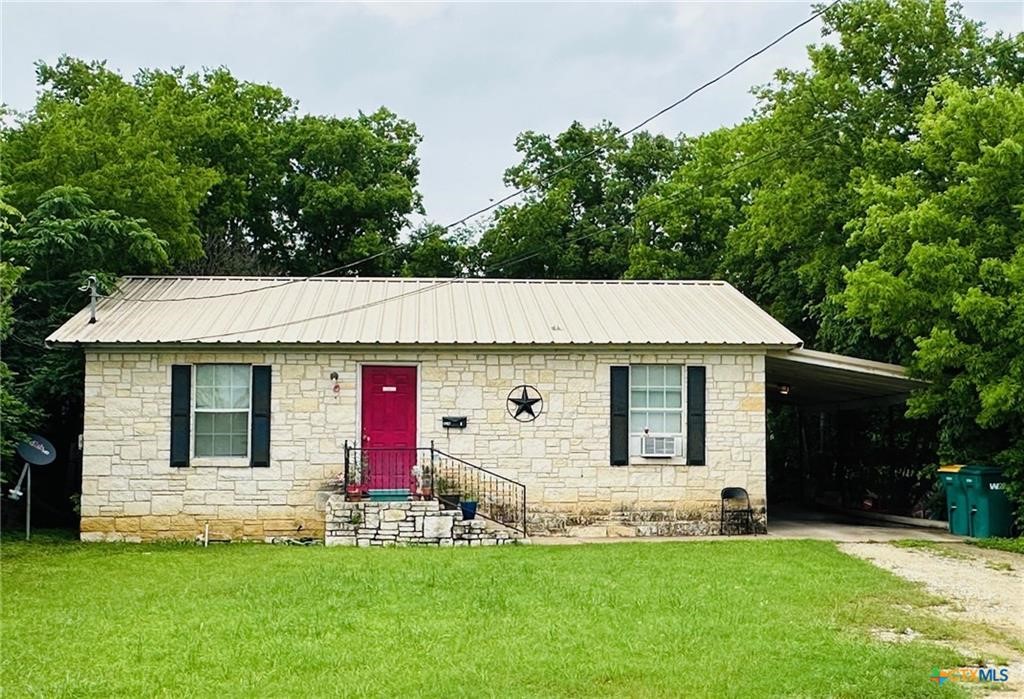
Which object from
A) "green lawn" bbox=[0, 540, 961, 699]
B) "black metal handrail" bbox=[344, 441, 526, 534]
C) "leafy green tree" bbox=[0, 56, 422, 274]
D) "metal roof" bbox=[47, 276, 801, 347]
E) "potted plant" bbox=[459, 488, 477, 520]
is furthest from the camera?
"leafy green tree" bbox=[0, 56, 422, 274]

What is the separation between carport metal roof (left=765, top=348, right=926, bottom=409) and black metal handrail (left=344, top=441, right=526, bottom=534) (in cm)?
450

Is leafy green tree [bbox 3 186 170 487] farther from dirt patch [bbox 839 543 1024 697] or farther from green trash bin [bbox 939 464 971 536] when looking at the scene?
green trash bin [bbox 939 464 971 536]

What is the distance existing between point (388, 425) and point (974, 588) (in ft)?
26.8

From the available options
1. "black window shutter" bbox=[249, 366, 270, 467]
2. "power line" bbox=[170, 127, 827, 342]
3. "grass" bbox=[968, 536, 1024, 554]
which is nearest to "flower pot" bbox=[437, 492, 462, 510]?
"black window shutter" bbox=[249, 366, 270, 467]

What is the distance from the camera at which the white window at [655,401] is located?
16.3 metres

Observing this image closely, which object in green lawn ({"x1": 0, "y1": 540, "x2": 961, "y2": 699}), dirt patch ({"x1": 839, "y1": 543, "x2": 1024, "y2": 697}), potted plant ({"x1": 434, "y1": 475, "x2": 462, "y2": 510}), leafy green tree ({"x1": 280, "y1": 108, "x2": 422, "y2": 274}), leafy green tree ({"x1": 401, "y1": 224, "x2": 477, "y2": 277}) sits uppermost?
leafy green tree ({"x1": 280, "y1": 108, "x2": 422, "y2": 274})

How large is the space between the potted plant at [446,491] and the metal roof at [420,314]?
2.00 m

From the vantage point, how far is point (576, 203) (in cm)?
3269

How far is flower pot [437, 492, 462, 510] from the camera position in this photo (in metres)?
15.3

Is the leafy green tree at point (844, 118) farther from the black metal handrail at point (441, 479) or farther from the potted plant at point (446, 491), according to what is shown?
the potted plant at point (446, 491)

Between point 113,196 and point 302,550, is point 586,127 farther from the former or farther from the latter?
point 302,550

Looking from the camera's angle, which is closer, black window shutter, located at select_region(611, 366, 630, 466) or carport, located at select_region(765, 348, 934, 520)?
black window shutter, located at select_region(611, 366, 630, 466)

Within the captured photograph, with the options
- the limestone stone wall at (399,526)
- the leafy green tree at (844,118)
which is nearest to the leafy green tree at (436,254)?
the leafy green tree at (844,118)

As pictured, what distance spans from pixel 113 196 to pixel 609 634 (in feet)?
46.7
